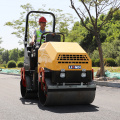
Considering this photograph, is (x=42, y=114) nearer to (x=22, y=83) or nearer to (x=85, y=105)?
(x=85, y=105)

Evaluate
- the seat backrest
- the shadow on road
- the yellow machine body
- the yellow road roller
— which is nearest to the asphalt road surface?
the shadow on road

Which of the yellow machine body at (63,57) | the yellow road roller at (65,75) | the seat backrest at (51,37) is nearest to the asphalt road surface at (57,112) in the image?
the yellow road roller at (65,75)

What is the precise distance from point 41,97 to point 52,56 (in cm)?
140

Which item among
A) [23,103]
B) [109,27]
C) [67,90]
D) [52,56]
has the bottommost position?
[23,103]

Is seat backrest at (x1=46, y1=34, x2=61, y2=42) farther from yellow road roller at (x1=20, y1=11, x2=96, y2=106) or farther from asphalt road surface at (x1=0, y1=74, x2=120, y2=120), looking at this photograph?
asphalt road surface at (x1=0, y1=74, x2=120, y2=120)

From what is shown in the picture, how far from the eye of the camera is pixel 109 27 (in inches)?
2918

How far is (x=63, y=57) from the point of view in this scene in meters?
7.38

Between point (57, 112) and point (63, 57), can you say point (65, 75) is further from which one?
point (57, 112)

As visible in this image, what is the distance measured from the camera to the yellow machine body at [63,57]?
7.30 m

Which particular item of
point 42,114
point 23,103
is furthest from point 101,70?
point 42,114

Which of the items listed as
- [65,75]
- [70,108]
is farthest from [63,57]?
[70,108]

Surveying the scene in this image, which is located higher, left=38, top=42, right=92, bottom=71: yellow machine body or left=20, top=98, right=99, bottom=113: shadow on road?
left=38, top=42, right=92, bottom=71: yellow machine body

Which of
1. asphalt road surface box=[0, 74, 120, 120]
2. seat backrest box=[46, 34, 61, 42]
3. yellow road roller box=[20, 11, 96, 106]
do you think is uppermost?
seat backrest box=[46, 34, 61, 42]

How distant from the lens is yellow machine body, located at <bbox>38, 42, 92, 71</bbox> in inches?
287
